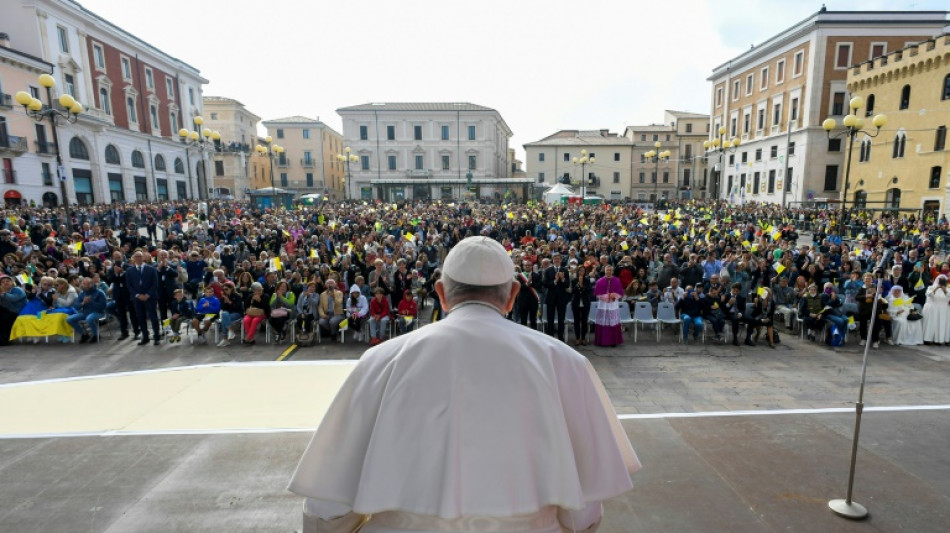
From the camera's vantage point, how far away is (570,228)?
Answer: 1869 cm

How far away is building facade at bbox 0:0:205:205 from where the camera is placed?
108 feet

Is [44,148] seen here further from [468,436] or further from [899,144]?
[899,144]

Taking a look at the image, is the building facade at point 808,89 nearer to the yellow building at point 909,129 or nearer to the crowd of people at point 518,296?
the yellow building at point 909,129

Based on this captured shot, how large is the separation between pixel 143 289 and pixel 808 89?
4714 cm

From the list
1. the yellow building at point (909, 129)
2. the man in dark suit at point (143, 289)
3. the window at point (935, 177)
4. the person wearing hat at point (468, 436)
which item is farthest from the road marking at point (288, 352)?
the window at point (935, 177)

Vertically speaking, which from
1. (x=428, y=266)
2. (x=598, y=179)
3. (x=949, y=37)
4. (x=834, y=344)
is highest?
(x=949, y=37)

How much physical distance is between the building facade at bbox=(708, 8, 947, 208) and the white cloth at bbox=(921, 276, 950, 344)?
2790 cm

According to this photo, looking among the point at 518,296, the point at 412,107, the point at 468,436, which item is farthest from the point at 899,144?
the point at 412,107

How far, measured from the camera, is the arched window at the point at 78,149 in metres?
34.3

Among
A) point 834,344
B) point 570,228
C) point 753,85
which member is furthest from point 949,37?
point 834,344

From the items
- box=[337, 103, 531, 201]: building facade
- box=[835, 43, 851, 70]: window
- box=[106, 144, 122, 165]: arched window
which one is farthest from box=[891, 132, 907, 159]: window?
box=[106, 144, 122, 165]: arched window

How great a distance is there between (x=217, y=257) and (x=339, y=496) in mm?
13417

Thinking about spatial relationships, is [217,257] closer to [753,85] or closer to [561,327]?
[561,327]

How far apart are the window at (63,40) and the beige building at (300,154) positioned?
34.4 meters
